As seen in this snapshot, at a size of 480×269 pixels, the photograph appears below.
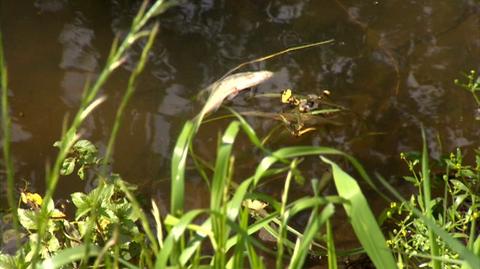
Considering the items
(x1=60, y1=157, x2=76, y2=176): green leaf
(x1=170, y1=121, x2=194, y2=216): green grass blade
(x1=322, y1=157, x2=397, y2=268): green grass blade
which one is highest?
(x1=170, y1=121, x2=194, y2=216): green grass blade

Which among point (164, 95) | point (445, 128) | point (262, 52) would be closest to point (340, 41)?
point (262, 52)

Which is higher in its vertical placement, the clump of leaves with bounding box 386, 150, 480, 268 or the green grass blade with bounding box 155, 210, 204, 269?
the green grass blade with bounding box 155, 210, 204, 269

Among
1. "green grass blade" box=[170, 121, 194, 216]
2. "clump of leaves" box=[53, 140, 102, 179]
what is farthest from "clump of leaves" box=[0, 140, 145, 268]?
"green grass blade" box=[170, 121, 194, 216]

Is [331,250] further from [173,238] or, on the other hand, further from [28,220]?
[28,220]

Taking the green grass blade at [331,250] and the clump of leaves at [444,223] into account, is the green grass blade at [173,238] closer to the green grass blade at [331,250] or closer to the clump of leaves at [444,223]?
the green grass blade at [331,250]

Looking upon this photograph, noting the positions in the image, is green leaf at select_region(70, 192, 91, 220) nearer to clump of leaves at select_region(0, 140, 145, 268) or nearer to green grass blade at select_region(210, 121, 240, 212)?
clump of leaves at select_region(0, 140, 145, 268)
